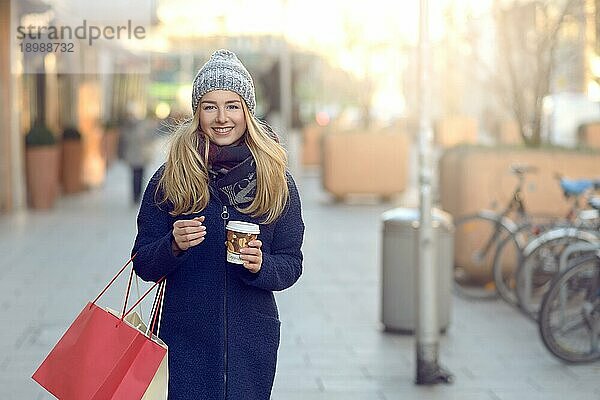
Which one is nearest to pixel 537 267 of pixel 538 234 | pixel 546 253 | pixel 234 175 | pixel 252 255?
pixel 546 253

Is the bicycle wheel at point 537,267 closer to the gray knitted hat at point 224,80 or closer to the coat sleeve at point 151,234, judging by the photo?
the gray knitted hat at point 224,80

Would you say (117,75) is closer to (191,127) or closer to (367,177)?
(367,177)

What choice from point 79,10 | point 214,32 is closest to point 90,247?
point 79,10

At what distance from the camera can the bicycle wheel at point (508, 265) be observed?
372 inches

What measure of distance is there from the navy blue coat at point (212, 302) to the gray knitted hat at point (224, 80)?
30 centimetres

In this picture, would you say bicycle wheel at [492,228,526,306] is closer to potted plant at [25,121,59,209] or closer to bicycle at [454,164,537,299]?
bicycle at [454,164,537,299]

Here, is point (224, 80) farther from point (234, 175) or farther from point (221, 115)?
point (234, 175)

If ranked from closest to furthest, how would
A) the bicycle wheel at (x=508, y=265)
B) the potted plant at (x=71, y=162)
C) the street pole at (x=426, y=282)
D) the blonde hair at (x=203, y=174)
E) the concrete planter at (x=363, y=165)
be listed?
the blonde hair at (x=203, y=174) → the street pole at (x=426, y=282) → the bicycle wheel at (x=508, y=265) → the concrete planter at (x=363, y=165) → the potted plant at (x=71, y=162)

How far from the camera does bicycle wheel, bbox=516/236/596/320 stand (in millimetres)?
8734

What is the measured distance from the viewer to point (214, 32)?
2231cm

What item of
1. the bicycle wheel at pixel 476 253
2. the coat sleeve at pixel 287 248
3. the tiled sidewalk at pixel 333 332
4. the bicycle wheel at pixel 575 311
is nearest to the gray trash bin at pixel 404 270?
the tiled sidewalk at pixel 333 332

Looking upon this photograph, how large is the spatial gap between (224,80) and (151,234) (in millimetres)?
522

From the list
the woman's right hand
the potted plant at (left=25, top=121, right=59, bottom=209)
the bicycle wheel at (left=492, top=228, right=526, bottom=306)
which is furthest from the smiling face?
the potted plant at (left=25, top=121, right=59, bottom=209)

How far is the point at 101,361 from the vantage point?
358cm
